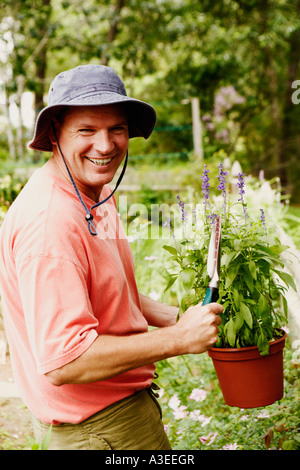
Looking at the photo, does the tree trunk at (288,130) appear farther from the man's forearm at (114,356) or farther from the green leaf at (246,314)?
the man's forearm at (114,356)

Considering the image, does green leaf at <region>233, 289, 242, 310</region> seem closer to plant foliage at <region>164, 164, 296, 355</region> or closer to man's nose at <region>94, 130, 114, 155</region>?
plant foliage at <region>164, 164, 296, 355</region>

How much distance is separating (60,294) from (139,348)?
10.7 inches

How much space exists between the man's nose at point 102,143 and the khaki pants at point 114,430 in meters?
0.82

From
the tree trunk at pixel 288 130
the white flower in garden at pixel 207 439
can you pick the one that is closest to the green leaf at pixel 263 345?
the white flower in garden at pixel 207 439

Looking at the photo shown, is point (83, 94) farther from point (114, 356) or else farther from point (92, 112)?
point (114, 356)

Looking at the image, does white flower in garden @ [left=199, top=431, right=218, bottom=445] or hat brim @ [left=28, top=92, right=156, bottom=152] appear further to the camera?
white flower in garden @ [left=199, top=431, right=218, bottom=445]

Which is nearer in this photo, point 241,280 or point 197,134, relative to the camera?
point 241,280

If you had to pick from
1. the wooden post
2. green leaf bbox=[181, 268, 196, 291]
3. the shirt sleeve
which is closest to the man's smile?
the shirt sleeve

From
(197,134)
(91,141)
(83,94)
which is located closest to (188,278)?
(91,141)

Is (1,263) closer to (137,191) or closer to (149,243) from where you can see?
(149,243)

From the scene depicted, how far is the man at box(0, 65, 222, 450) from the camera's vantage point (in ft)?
4.36

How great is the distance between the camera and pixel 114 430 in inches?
64.2
